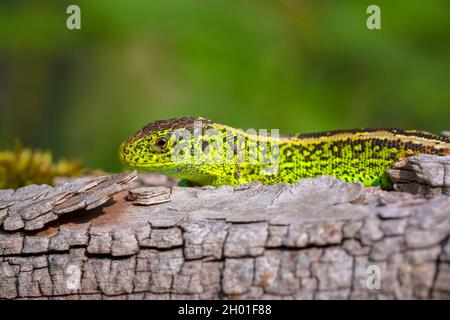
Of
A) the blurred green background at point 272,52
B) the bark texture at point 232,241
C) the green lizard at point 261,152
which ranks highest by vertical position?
the blurred green background at point 272,52

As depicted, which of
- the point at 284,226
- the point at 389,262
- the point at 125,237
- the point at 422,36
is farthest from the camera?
the point at 422,36

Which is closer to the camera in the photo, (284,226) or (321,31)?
(284,226)

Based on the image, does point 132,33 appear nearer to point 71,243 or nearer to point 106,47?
point 106,47

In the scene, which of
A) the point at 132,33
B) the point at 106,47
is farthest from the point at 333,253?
the point at 106,47

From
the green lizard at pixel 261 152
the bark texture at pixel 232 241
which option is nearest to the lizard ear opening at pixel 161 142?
the green lizard at pixel 261 152

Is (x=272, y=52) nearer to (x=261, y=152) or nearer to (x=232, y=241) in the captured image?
(x=261, y=152)

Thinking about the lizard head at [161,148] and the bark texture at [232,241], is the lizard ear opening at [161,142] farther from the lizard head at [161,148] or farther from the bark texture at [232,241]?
the bark texture at [232,241]
